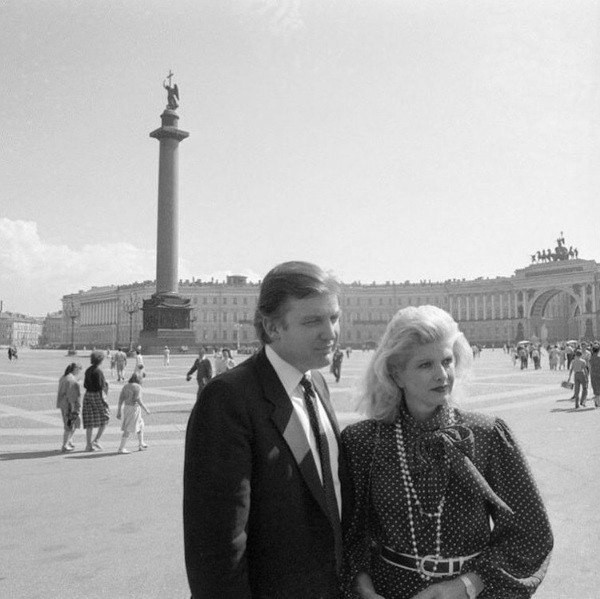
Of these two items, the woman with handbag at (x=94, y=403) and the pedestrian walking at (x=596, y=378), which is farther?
the pedestrian walking at (x=596, y=378)

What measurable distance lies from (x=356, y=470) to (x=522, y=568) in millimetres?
657

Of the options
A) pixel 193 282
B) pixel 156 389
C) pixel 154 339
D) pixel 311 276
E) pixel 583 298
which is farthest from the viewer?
pixel 193 282

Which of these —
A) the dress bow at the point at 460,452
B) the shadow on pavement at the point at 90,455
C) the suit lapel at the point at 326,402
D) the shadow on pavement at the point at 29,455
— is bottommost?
the shadow on pavement at the point at 90,455

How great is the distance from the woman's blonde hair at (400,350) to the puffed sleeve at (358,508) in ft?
0.35

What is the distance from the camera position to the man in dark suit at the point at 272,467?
1.90 m

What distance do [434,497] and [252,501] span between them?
65 centimetres

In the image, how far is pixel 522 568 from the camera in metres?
2.08

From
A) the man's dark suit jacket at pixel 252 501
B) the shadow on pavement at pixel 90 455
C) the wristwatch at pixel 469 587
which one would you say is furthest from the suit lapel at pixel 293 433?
the shadow on pavement at pixel 90 455

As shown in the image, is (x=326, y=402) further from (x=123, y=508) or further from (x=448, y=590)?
(x=123, y=508)

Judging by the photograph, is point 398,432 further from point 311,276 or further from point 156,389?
point 156,389

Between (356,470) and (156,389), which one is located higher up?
(356,470)

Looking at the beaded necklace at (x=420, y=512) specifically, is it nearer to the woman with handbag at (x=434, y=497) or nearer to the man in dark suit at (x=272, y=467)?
the woman with handbag at (x=434, y=497)

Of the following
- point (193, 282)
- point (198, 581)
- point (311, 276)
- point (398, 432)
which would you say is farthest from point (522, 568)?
point (193, 282)

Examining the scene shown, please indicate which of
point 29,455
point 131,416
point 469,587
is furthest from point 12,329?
point 469,587
